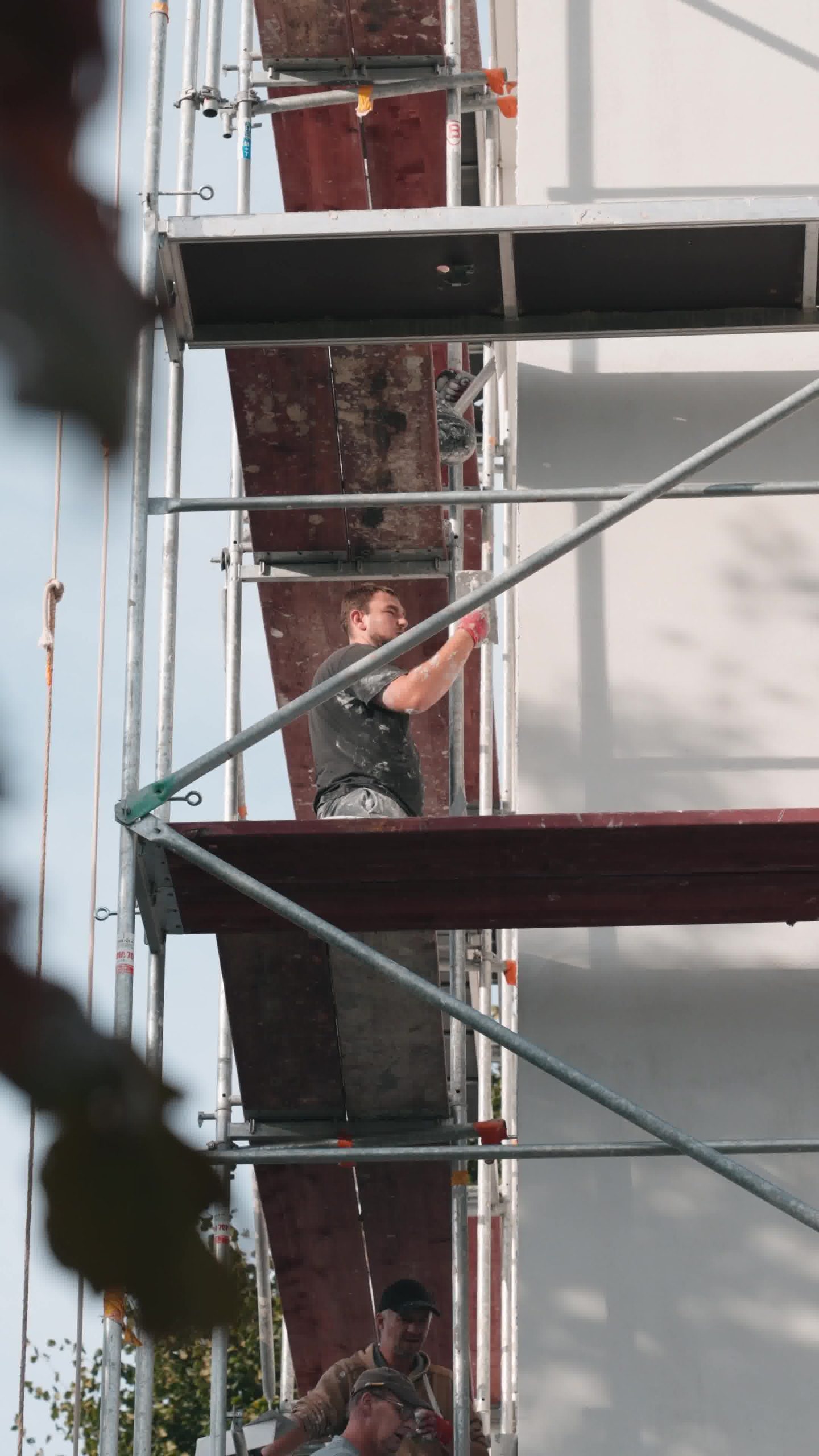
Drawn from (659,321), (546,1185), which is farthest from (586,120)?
(546,1185)

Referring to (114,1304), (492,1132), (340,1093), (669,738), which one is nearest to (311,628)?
(669,738)

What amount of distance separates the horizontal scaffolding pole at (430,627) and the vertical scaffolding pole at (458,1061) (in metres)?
0.73

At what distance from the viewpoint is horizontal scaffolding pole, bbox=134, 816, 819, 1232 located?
524 cm

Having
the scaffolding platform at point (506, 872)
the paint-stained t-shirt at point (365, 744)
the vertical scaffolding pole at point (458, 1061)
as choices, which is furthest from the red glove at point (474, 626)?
the scaffolding platform at point (506, 872)

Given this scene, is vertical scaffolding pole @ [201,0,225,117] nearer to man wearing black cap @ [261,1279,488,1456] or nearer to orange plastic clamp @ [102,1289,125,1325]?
man wearing black cap @ [261,1279,488,1456]

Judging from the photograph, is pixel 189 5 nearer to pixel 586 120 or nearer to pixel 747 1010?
pixel 586 120

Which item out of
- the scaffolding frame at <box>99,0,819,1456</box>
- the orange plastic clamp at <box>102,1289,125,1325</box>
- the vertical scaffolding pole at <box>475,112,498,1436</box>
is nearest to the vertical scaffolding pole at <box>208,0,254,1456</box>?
the scaffolding frame at <box>99,0,819,1456</box>

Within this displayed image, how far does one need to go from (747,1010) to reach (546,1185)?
2.77ft

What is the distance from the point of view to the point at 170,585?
6.70 metres

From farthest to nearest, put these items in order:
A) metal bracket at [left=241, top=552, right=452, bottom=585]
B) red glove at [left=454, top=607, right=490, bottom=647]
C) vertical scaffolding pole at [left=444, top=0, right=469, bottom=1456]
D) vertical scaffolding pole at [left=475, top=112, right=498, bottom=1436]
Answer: vertical scaffolding pole at [left=475, top=112, right=498, bottom=1436], metal bracket at [left=241, top=552, right=452, bottom=585], vertical scaffolding pole at [left=444, top=0, right=469, bottom=1456], red glove at [left=454, top=607, right=490, bottom=647]

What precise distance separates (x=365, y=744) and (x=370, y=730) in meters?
0.05

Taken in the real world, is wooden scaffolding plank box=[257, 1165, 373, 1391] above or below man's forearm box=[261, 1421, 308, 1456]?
above

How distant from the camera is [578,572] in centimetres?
691

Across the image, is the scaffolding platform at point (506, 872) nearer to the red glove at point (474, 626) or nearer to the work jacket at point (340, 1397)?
the red glove at point (474, 626)
